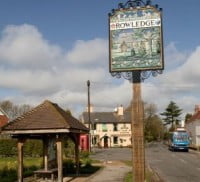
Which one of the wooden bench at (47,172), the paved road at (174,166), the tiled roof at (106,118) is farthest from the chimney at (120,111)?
the wooden bench at (47,172)

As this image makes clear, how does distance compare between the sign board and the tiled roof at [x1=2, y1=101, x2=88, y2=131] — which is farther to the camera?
the tiled roof at [x1=2, y1=101, x2=88, y2=131]

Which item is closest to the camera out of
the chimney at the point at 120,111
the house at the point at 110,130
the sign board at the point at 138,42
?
the sign board at the point at 138,42

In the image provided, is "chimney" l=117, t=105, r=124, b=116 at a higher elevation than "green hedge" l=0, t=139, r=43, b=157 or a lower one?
higher

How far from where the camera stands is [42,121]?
20969mm

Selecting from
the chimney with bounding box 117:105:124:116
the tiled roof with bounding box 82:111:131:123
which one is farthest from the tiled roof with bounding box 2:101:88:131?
the chimney with bounding box 117:105:124:116

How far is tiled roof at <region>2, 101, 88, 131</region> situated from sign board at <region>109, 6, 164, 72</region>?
246 inches

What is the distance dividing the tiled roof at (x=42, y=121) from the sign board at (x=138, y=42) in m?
6.25

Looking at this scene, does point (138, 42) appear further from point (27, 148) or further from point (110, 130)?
point (110, 130)

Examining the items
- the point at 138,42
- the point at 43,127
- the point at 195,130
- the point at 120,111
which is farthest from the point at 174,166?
the point at 120,111

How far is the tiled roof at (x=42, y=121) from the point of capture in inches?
805

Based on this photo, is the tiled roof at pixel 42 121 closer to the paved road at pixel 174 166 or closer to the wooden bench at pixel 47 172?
the wooden bench at pixel 47 172

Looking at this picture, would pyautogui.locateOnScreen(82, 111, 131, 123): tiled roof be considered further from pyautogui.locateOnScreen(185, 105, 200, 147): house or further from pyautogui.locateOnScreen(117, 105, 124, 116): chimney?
pyautogui.locateOnScreen(185, 105, 200, 147): house

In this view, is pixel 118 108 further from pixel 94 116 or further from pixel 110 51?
pixel 110 51

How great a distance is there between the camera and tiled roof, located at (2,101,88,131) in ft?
67.1
